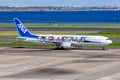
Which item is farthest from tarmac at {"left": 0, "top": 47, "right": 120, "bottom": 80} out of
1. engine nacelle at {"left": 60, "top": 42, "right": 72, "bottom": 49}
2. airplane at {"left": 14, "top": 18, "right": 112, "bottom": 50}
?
engine nacelle at {"left": 60, "top": 42, "right": 72, "bottom": 49}

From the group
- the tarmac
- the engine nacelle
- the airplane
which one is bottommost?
the tarmac

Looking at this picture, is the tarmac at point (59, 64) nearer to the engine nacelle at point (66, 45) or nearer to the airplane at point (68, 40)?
the airplane at point (68, 40)

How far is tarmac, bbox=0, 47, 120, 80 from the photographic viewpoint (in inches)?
2249

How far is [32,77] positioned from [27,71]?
17.7 feet

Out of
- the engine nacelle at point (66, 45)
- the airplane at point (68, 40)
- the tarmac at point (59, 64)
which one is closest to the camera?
the tarmac at point (59, 64)

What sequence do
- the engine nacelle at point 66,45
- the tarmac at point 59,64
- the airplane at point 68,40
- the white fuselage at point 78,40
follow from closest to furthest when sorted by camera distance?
the tarmac at point 59,64 < the white fuselage at point 78,40 < the airplane at point 68,40 < the engine nacelle at point 66,45

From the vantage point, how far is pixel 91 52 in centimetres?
8712

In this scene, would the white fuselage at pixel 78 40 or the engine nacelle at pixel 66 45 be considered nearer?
the white fuselage at pixel 78 40

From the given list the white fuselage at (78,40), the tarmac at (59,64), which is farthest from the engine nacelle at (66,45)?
the tarmac at (59,64)

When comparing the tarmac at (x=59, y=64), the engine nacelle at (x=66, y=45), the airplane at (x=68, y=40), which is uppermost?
the airplane at (x=68, y=40)

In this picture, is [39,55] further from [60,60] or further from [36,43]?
[36,43]

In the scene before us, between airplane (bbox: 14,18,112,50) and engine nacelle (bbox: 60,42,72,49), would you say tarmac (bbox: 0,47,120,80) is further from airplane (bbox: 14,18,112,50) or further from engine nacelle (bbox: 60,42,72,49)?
engine nacelle (bbox: 60,42,72,49)

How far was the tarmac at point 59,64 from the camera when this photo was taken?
57.1 meters

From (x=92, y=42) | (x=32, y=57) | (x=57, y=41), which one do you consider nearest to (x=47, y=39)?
(x=57, y=41)
